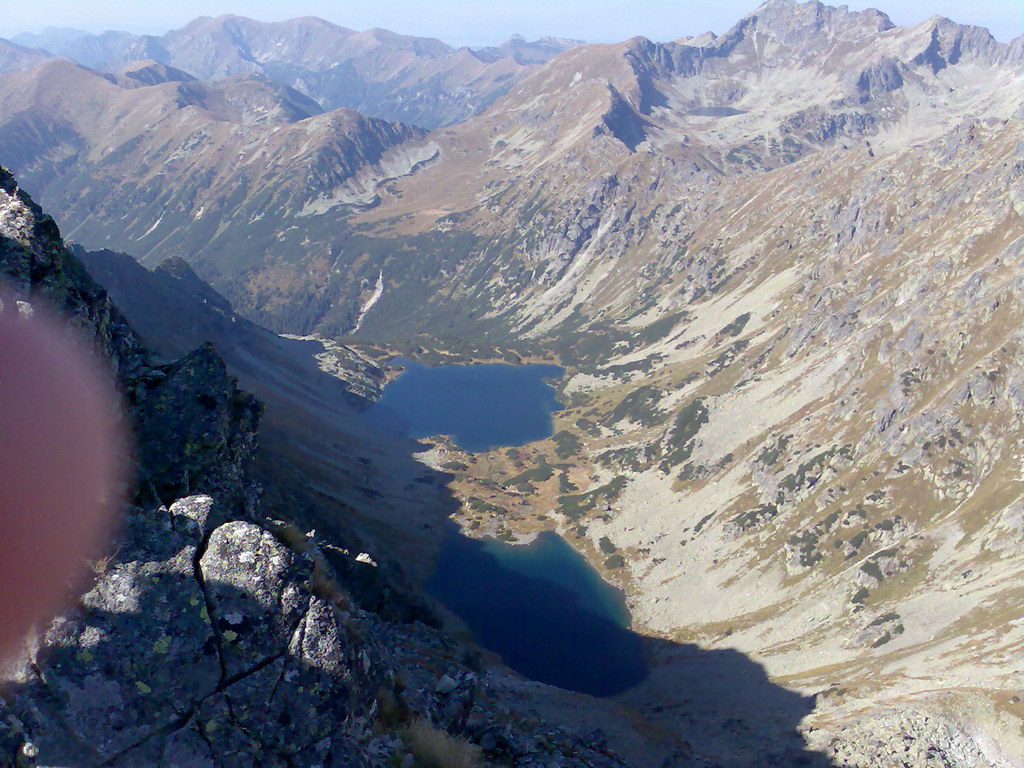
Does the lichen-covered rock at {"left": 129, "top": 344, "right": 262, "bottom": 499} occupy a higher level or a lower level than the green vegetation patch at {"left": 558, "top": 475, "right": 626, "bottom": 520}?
higher

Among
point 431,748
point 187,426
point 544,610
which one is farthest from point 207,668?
point 544,610

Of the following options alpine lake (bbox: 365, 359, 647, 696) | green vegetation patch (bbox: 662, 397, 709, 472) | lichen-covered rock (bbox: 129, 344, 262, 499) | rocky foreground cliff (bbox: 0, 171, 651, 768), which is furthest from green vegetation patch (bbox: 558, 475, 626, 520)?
rocky foreground cliff (bbox: 0, 171, 651, 768)

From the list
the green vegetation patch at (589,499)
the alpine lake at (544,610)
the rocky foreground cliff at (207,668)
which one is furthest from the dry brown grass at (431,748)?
the green vegetation patch at (589,499)

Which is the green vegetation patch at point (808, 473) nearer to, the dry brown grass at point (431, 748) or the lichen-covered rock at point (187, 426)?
the lichen-covered rock at point (187, 426)

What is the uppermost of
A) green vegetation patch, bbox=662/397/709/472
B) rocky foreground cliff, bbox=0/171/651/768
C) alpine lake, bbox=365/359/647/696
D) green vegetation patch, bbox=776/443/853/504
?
rocky foreground cliff, bbox=0/171/651/768

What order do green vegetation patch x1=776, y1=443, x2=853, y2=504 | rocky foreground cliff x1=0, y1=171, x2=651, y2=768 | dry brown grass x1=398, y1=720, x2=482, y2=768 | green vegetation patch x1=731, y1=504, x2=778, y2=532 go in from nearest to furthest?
rocky foreground cliff x1=0, y1=171, x2=651, y2=768 → dry brown grass x1=398, y1=720, x2=482, y2=768 → green vegetation patch x1=731, y1=504, x2=778, y2=532 → green vegetation patch x1=776, y1=443, x2=853, y2=504

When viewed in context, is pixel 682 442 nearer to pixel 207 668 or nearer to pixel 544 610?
pixel 544 610

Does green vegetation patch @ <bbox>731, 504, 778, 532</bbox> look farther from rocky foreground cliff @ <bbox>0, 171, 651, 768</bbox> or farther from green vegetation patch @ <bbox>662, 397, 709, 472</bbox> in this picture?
rocky foreground cliff @ <bbox>0, 171, 651, 768</bbox>

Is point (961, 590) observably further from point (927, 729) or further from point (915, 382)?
point (915, 382)
